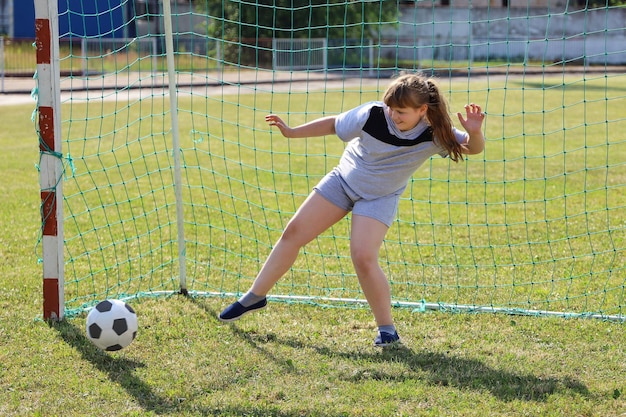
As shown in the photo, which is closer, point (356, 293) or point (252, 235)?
point (356, 293)

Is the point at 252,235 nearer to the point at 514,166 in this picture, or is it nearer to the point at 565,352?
the point at 565,352

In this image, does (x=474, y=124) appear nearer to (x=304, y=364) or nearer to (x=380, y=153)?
(x=380, y=153)

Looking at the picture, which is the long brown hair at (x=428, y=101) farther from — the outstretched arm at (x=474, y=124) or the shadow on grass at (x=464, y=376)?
the shadow on grass at (x=464, y=376)

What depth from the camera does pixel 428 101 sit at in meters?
4.06

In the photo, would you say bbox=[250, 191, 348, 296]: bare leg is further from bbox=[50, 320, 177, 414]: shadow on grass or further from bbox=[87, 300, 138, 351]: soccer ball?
bbox=[50, 320, 177, 414]: shadow on grass

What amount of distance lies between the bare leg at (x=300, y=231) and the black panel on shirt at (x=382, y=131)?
44 cm

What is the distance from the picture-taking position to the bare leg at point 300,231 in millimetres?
4316

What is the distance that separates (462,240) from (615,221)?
1471 millimetres

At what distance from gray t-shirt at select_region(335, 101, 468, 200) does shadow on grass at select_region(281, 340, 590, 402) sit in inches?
31.6

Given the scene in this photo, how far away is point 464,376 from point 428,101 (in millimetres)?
1325

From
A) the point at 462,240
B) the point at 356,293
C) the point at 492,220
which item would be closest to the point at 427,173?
the point at 492,220

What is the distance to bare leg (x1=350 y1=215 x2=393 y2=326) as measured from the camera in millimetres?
4141

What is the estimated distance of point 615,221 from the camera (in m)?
7.08

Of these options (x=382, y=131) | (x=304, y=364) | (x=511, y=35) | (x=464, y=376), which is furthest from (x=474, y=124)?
(x=511, y=35)
